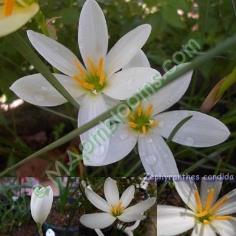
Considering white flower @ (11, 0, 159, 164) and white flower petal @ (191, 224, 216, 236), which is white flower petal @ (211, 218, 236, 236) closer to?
white flower petal @ (191, 224, 216, 236)

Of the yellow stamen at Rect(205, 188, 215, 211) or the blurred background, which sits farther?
the blurred background

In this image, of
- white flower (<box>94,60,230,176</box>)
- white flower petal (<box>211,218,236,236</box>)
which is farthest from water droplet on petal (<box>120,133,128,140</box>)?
white flower petal (<box>211,218,236,236</box>)

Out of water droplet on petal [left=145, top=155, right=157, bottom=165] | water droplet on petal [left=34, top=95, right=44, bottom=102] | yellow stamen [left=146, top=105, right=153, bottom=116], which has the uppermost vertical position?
water droplet on petal [left=34, top=95, right=44, bottom=102]

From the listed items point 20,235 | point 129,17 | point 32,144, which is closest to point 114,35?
point 129,17

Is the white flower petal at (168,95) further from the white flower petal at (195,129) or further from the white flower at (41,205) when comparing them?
the white flower at (41,205)

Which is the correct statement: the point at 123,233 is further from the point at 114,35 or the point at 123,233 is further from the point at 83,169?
the point at 114,35

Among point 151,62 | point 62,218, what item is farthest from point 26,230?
point 151,62
